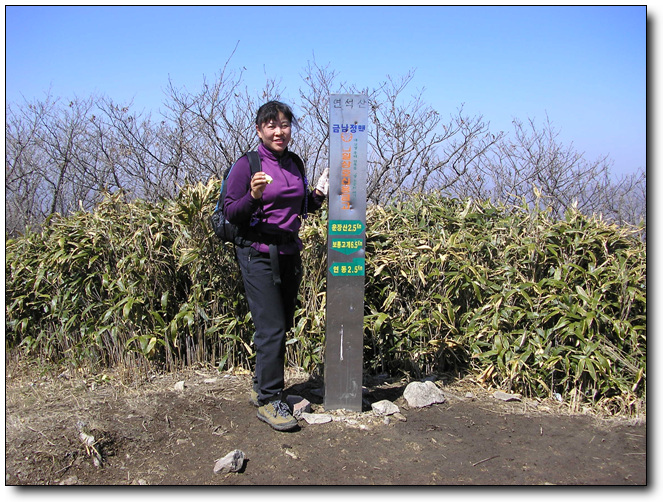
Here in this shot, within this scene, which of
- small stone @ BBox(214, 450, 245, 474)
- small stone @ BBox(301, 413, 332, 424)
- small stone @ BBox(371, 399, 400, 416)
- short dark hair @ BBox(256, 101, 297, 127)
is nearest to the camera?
small stone @ BBox(214, 450, 245, 474)

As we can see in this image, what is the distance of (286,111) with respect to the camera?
334 centimetres

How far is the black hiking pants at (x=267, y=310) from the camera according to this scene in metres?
3.34

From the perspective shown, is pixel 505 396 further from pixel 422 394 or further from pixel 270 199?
pixel 270 199

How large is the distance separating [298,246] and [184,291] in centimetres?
150

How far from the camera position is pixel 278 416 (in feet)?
11.1

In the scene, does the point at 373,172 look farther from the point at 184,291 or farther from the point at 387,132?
the point at 184,291

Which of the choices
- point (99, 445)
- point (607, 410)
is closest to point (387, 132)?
point (607, 410)

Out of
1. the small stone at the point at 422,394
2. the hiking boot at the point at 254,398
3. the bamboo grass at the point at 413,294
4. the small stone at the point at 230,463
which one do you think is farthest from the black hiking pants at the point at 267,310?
the small stone at the point at 422,394

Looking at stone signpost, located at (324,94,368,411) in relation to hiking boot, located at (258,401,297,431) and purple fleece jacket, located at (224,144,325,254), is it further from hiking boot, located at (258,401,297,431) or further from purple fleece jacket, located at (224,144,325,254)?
hiking boot, located at (258,401,297,431)

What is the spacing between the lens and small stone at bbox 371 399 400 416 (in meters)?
3.62

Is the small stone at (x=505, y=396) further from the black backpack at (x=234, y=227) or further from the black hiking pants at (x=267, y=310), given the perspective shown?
the black backpack at (x=234, y=227)

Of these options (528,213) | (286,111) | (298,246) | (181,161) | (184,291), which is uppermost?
(181,161)

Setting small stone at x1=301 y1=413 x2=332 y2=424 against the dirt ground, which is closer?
the dirt ground

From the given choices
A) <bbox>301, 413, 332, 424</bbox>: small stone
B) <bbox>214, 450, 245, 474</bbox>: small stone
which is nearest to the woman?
<bbox>301, 413, 332, 424</bbox>: small stone
